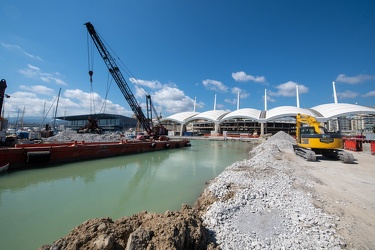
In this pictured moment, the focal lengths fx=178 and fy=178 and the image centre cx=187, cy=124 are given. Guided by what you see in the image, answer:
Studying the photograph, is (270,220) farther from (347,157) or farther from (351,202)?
(347,157)

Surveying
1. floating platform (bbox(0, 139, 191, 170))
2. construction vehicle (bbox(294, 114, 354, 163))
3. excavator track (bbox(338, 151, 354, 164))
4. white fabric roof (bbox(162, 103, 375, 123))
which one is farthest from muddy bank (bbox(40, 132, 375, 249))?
white fabric roof (bbox(162, 103, 375, 123))

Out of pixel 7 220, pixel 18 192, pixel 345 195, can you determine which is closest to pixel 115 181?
pixel 18 192

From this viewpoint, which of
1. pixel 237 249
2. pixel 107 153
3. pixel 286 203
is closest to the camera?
pixel 237 249

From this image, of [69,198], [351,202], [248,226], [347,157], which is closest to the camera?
Result: [248,226]

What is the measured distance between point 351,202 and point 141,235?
212 inches

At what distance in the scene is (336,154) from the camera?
1123 centimetres

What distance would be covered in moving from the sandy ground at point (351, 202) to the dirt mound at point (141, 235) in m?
2.58

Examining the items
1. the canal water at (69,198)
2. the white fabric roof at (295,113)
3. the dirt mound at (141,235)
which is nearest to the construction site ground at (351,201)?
the dirt mound at (141,235)

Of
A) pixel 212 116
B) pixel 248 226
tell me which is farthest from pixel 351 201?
pixel 212 116

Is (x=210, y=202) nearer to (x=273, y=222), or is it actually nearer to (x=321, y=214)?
(x=273, y=222)

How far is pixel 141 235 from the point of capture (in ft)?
8.18

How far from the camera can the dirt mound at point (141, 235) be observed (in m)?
2.43

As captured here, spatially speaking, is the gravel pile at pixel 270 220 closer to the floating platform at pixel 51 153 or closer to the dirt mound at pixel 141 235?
the dirt mound at pixel 141 235

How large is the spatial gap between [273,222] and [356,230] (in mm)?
1425
